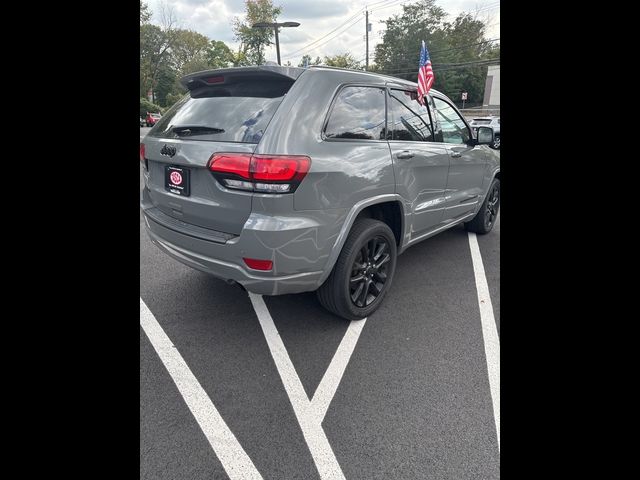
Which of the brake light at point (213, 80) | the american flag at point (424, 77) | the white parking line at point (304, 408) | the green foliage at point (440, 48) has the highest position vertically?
the green foliage at point (440, 48)

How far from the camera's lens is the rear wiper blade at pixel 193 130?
2.47m

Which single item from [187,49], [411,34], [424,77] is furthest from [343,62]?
[424,77]

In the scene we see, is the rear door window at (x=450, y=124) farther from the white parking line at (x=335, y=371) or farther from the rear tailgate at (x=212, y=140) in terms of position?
the white parking line at (x=335, y=371)

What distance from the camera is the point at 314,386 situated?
A: 7.59 feet

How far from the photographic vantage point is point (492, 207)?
514 centimetres

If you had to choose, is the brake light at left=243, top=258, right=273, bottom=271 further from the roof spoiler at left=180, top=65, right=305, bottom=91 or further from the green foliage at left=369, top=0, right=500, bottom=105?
the green foliage at left=369, top=0, right=500, bottom=105

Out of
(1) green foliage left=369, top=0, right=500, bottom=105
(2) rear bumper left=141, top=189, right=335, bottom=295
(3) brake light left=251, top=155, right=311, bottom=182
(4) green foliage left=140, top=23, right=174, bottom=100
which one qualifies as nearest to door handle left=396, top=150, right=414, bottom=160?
(2) rear bumper left=141, top=189, right=335, bottom=295

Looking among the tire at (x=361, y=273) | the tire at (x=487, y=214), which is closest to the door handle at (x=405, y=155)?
the tire at (x=361, y=273)

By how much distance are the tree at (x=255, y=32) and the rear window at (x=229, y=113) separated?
34.0 metres

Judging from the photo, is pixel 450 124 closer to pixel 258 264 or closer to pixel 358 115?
pixel 358 115

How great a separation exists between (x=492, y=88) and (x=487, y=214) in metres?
50.0

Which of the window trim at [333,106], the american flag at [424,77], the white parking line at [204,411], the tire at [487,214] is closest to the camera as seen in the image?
the white parking line at [204,411]
